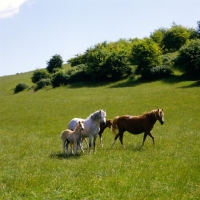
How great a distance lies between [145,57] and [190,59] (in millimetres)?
8939

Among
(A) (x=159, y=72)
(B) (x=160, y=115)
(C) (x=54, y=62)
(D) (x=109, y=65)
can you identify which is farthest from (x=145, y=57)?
(C) (x=54, y=62)

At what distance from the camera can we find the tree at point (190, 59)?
5419 cm

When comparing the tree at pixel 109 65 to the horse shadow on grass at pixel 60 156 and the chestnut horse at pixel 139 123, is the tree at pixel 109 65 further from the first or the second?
the horse shadow on grass at pixel 60 156

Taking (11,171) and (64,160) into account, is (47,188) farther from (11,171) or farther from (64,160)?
(64,160)

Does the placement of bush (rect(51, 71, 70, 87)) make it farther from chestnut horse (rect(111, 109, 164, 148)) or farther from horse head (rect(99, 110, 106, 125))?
horse head (rect(99, 110, 106, 125))

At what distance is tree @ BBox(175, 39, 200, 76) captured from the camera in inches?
2133

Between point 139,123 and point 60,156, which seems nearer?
point 60,156

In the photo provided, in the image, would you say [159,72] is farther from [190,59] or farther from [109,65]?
[109,65]

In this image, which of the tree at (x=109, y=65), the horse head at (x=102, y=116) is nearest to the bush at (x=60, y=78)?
the tree at (x=109, y=65)

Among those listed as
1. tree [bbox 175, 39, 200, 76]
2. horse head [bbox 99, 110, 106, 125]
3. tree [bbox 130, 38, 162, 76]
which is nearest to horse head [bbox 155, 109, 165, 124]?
horse head [bbox 99, 110, 106, 125]

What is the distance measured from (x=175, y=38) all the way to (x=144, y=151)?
73.5 metres

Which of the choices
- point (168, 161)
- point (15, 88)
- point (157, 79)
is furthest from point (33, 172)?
point (15, 88)

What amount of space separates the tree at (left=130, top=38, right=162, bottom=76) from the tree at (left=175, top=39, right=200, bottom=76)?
17.7ft

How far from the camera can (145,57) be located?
60.8m
